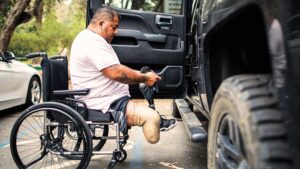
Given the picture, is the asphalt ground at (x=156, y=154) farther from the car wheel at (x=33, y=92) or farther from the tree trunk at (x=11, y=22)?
the tree trunk at (x=11, y=22)

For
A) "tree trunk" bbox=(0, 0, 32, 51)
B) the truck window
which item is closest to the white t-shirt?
the truck window

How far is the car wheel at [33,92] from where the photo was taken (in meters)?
7.99

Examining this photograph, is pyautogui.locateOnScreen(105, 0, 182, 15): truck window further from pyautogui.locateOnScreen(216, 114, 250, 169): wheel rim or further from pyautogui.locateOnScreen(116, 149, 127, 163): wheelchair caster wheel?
pyautogui.locateOnScreen(216, 114, 250, 169): wheel rim

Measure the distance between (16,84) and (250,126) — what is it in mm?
6080

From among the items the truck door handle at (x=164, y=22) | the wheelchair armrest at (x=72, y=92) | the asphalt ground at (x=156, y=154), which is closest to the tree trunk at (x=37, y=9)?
the asphalt ground at (x=156, y=154)

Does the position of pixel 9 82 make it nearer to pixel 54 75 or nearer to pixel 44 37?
pixel 54 75

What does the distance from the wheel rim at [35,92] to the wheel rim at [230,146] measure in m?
6.35

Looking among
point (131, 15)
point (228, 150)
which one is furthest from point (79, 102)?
point (228, 150)

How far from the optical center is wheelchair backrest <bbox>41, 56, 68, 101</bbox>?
12.6ft

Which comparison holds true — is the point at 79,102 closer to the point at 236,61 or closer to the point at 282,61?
the point at 236,61

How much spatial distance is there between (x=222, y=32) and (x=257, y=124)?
882mm

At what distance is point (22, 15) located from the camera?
12.8 metres

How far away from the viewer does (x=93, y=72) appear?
385 centimetres

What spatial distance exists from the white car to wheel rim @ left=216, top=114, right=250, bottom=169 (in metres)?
4.39
